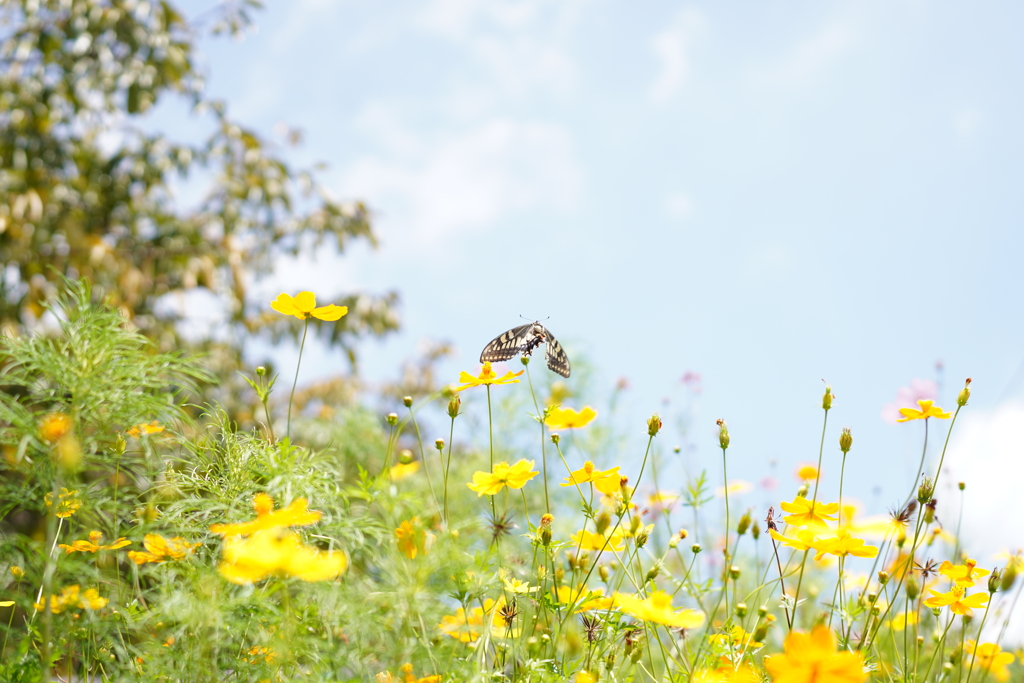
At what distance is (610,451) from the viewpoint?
9.18 ft

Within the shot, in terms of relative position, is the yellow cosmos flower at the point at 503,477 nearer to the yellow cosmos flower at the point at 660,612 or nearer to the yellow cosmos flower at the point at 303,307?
the yellow cosmos flower at the point at 660,612

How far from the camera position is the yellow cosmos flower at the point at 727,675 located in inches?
32.1

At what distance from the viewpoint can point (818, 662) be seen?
2.17 ft

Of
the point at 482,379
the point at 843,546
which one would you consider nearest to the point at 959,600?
the point at 843,546

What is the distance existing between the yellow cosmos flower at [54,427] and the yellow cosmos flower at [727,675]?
29.5 inches

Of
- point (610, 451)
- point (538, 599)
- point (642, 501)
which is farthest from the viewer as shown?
point (610, 451)

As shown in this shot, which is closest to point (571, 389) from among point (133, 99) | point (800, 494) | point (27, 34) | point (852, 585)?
point (852, 585)

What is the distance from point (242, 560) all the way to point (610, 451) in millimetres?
2252

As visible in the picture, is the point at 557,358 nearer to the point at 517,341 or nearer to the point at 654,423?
the point at 517,341

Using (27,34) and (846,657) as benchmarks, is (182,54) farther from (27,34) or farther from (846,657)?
(846,657)

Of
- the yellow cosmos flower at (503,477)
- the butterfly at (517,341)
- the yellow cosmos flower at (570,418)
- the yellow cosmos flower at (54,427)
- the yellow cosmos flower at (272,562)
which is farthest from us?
the butterfly at (517,341)

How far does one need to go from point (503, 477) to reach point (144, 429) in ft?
1.55

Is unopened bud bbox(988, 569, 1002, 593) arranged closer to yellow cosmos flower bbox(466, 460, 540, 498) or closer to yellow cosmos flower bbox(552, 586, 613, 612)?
yellow cosmos flower bbox(552, 586, 613, 612)

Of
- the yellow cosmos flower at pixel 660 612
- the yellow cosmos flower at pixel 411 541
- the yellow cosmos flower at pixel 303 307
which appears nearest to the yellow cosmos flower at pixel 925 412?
the yellow cosmos flower at pixel 660 612
